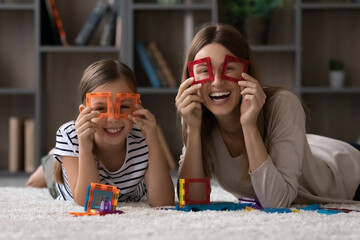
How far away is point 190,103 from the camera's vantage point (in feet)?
5.62

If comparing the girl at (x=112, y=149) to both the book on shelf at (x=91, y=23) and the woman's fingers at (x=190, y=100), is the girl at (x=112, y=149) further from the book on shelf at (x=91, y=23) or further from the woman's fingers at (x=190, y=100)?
the book on shelf at (x=91, y=23)

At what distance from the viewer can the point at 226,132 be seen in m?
1.83

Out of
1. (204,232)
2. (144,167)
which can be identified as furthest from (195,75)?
(204,232)

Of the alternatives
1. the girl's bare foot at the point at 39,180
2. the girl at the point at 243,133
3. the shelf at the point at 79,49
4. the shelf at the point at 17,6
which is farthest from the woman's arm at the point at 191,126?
the shelf at the point at 17,6

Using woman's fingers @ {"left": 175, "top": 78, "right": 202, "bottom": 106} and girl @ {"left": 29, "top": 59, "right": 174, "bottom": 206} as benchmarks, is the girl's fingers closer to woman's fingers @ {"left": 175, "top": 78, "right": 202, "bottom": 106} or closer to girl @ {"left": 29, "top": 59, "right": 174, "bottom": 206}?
girl @ {"left": 29, "top": 59, "right": 174, "bottom": 206}

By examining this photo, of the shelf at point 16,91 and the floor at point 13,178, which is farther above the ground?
the shelf at point 16,91

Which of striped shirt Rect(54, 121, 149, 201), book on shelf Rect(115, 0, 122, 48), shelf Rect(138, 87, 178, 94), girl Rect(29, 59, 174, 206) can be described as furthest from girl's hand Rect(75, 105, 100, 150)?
book on shelf Rect(115, 0, 122, 48)

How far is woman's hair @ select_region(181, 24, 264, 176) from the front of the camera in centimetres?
173

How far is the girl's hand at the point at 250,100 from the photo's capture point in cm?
161

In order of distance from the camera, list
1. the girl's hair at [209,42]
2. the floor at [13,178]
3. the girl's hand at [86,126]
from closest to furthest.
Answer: the girl's hand at [86,126] → the girl's hair at [209,42] → the floor at [13,178]

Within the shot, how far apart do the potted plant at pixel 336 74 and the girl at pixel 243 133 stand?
5.55 feet

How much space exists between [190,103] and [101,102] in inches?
10.7

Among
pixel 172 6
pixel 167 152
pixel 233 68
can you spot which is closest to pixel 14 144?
pixel 167 152

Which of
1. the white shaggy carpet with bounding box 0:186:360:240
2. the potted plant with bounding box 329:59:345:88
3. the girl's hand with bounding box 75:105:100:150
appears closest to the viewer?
the white shaggy carpet with bounding box 0:186:360:240
